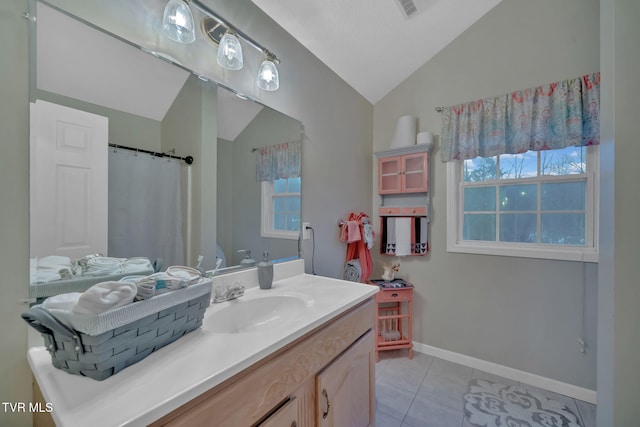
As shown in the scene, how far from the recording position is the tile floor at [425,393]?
5.16 ft

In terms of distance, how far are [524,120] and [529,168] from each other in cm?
38

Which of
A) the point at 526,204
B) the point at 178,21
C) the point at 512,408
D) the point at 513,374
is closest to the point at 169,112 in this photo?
the point at 178,21

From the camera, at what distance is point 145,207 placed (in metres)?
0.99

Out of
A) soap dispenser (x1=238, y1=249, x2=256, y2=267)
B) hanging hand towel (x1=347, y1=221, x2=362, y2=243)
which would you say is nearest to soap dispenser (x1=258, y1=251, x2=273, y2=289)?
soap dispenser (x1=238, y1=249, x2=256, y2=267)

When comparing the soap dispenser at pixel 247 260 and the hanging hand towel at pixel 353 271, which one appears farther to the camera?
the hanging hand towel at pixel 353 271

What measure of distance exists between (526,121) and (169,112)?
231 cm

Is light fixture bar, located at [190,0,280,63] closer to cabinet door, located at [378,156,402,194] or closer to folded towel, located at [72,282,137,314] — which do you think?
folded towel, located at [72,282,137,314]

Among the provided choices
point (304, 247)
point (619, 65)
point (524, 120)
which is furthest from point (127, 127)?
point (524, 120)

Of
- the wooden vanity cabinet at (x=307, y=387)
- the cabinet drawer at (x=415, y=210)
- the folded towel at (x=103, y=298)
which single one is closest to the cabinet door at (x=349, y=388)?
the wooden vanity cabinet at (x=307, y=387)

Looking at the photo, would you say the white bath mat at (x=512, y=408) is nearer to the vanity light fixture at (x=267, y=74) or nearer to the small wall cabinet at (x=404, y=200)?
the small wall cabinet at (x=404, y=200)

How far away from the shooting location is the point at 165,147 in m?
1.04

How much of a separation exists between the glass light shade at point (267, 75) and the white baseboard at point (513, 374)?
98.5 inches

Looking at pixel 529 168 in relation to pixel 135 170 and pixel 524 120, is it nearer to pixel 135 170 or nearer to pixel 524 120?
pixel 524 120

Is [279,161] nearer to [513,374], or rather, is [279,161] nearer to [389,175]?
[389,175]
